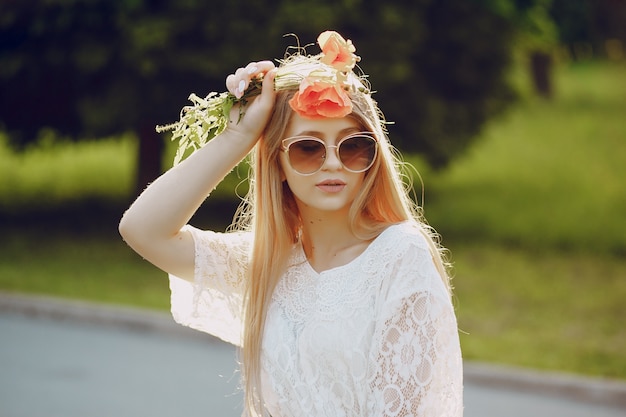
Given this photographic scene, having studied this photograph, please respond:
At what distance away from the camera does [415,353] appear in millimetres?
2400

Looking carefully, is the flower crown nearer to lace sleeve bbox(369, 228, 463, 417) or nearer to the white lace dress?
the white lace dress

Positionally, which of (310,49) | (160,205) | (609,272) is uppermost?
(310,49)

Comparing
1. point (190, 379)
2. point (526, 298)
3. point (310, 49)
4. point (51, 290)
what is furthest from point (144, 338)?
point (310, 49)

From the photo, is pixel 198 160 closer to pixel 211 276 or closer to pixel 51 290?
pixel 211 276

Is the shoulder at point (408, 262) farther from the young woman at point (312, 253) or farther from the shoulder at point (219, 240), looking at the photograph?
the shoulder at point (219, 240)

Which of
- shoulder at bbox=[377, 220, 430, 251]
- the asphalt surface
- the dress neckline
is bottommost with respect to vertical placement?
the asphalt surface

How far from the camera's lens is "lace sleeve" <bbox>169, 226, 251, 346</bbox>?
2.92 metres

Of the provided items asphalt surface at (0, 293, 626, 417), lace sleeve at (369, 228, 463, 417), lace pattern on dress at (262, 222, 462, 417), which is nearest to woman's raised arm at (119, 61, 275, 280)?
lace pattern on dress at (262, 222, 462, 417)

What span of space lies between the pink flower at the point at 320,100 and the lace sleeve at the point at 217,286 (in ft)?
1.64

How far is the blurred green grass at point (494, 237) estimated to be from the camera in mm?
9492

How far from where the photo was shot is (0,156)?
76.9 ft

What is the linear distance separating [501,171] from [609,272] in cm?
1176

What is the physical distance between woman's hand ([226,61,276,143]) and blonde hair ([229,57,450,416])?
0.04m

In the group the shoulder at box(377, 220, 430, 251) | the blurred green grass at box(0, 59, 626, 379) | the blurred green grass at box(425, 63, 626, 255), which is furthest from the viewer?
the blurred green grass at box(425, 63, 626, 255)
